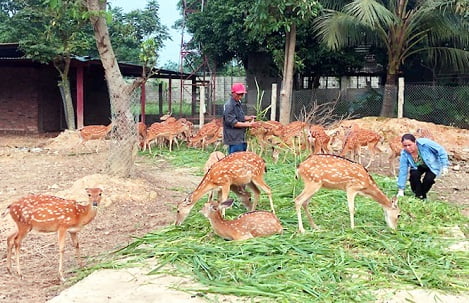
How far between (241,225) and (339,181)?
4.43ft

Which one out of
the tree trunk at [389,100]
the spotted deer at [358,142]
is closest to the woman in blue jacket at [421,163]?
the spotted deer at [358,142]

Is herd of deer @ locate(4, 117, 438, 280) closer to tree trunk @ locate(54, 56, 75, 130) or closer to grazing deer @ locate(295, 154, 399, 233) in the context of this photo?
grazing deer @ locate(295, 154, 399, 233)

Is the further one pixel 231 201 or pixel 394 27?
pixel 394 27

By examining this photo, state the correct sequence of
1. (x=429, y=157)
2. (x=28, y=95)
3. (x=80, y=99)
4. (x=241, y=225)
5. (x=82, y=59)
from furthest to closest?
(x=28, y=95), (x=80, y=99), (x=82, y=59), (x=429, y=157), (x=241, y=225)

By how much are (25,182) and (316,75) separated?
15805 mm

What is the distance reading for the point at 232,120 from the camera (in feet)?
26.5

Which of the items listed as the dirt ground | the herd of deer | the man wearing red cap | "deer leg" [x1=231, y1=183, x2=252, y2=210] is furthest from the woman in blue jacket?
"deer leg" [x1=231, y1=183, x2=252, y2=210]

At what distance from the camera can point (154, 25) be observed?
152 ft

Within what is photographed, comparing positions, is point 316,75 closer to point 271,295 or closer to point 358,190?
point 358,190

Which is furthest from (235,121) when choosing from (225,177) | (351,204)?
(351,204)

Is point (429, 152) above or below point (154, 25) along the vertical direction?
below

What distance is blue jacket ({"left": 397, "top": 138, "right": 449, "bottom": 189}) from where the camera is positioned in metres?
8.22

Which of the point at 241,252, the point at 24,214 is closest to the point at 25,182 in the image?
the point at 24,214

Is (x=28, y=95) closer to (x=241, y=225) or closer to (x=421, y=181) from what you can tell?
(x=421, y=181)
